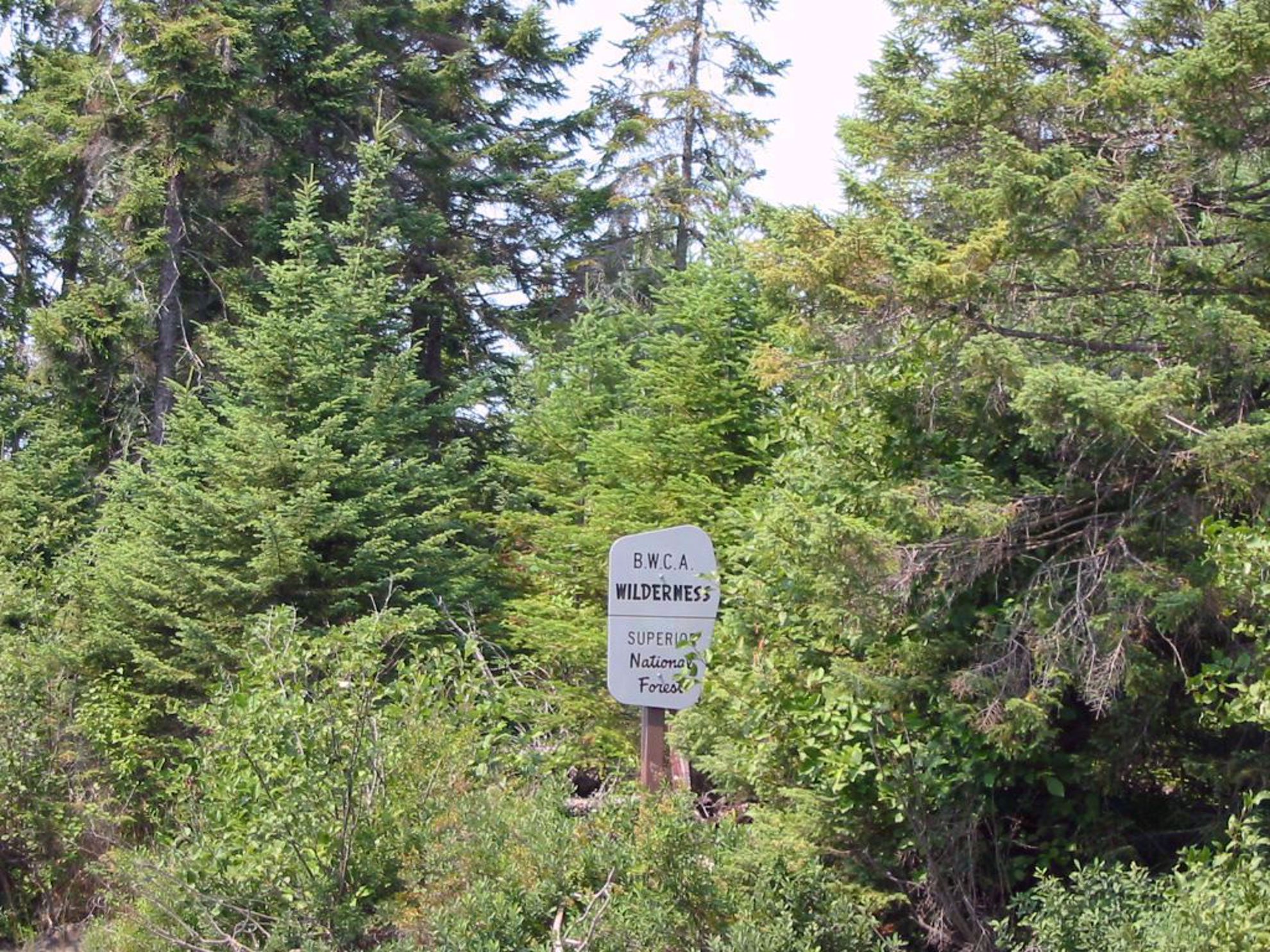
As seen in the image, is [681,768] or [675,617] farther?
[681,768]

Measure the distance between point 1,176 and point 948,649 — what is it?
17360 millimetres

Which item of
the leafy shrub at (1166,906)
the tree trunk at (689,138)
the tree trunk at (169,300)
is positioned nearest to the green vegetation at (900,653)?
the leafy shrub at (1166,906)

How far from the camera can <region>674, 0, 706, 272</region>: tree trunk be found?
20391 mm

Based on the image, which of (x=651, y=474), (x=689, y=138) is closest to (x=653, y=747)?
(x=651, y=474)

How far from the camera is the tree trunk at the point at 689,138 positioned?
2039 centimetres

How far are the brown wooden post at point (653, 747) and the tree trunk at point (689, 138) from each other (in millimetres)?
13546

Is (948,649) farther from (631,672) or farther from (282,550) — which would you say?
(282,550)

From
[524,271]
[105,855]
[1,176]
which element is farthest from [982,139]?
[1,176]

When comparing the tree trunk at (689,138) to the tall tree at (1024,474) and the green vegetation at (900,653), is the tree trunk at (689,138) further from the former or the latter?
the tall tree at (1024,474)

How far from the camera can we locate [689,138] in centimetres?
2070

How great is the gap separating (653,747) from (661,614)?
2.32 ft

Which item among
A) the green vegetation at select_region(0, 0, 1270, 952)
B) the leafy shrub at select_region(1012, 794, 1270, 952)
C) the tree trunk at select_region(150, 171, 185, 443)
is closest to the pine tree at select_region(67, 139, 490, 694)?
the green vegetation at select_region(0, 0, 1270, 952)

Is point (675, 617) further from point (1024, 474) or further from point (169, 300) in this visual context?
point (169, 300)

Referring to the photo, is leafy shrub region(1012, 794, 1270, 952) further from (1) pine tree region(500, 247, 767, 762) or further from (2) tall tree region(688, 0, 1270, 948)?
(1) pine tree region(500, 247, 767, 762)
